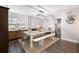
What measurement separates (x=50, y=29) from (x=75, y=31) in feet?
1.69

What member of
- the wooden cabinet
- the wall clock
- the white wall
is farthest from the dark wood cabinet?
the wall clock

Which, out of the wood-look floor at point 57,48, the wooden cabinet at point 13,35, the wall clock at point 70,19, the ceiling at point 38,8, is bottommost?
the wood-look floor at point 57,48

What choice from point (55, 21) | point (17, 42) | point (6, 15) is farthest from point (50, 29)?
point (6, 15)

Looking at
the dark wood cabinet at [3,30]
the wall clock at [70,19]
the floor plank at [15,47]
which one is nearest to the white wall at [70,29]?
the wall clock at [70,19]

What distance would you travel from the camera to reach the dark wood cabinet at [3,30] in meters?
1.61

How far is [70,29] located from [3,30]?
1.39m

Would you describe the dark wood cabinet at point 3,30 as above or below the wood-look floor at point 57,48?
above

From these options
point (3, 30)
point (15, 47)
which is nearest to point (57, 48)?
point (15, 47)

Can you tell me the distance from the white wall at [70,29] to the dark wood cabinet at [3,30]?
1156mm

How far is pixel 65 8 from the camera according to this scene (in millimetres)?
1650

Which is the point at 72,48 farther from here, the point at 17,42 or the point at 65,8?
the point at 17,42

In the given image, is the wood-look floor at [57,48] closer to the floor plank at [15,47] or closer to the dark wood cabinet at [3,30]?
the floor plank at [15,47]
